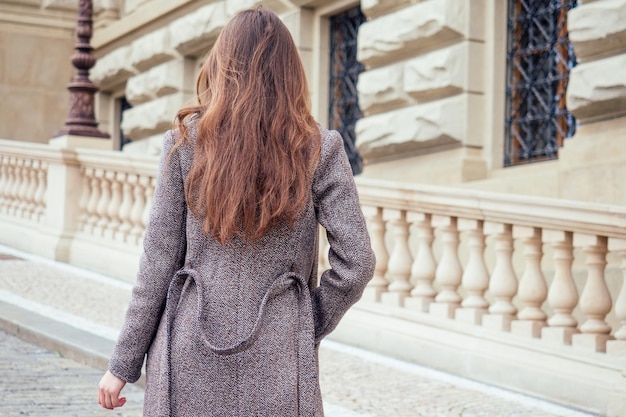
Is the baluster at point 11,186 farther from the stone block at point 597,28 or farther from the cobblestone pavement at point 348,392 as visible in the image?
the stone block at point 597,28

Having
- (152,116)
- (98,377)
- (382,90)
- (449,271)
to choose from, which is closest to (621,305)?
(449,271)

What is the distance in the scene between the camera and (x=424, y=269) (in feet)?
23.1

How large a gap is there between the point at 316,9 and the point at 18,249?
155 inches

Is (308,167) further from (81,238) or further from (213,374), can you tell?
(81,238)

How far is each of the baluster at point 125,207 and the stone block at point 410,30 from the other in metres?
2.38

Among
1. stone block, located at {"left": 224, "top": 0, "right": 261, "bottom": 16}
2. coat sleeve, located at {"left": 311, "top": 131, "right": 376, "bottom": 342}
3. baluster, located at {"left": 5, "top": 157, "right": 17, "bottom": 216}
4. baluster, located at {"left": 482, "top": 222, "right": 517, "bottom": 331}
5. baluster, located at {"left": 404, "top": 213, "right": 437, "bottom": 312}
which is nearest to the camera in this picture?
coat sleeve, located at {"left": 311, "top": 131, "right": 376, "bottom": 342}

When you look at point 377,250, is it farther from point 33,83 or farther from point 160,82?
point 33,83

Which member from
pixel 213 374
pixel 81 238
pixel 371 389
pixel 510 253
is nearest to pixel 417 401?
pixel 371 389

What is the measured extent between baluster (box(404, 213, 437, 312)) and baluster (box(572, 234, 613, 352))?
49.0 inches

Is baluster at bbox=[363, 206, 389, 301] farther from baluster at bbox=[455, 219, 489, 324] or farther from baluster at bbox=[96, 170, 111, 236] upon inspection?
baluster at bbox=[96, 170, 111, 236]

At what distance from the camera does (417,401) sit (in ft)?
18.3

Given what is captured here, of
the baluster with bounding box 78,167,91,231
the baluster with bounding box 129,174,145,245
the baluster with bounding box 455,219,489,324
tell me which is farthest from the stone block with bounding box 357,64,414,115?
the baluster with bounding box 455,219,489,324

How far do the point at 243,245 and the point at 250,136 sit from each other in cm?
24

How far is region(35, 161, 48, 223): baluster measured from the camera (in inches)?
458
